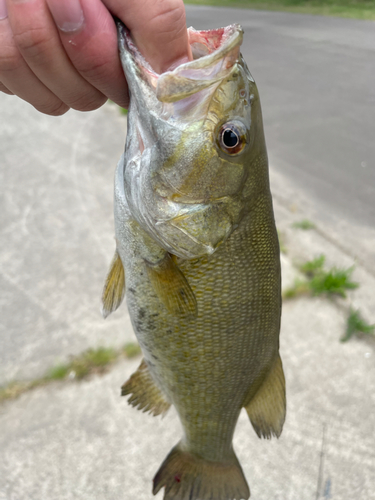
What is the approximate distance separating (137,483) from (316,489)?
95 cm

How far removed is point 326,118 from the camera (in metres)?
6.52

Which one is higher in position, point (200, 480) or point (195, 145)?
point (195, 145)

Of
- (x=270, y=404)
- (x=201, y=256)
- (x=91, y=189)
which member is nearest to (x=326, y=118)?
(x=91, y=189)

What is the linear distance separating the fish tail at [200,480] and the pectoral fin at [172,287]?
27.2 inches

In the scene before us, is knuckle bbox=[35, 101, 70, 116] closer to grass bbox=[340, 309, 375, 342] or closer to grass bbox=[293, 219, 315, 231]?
grass bbox=[340, 309, 375, 342]

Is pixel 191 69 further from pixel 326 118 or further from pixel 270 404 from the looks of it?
pixel 326 118

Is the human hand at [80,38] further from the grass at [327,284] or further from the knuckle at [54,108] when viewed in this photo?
the grass at [327,284]

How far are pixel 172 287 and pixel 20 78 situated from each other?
64 centimetres

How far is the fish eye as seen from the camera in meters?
0.97

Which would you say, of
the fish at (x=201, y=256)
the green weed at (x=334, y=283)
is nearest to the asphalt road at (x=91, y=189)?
the green weed at (x=334, y=283)

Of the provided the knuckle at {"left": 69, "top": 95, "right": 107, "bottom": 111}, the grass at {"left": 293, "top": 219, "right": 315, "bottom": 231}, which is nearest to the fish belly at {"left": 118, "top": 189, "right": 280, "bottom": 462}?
the knuckle at {"left": 69, "top": 95, "right": 107, "bottom": 111}

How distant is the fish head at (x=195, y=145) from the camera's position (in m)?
0.89

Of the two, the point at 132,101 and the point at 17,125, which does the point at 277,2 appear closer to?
the point at 17,125

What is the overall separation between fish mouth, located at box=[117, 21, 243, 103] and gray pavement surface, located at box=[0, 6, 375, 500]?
2074mm
